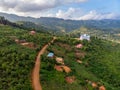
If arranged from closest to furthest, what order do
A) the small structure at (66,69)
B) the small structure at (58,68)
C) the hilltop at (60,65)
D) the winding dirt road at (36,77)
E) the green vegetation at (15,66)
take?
the green vegetation at (15,66) < the winding dirt road at (36,77) < the hilltop at (60,65) < the small structure at (58,68) < the small structure at (66,69)

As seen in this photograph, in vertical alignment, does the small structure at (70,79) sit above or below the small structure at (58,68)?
below

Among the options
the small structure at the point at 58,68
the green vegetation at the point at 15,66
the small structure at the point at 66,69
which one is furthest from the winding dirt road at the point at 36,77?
the small structure at the point at 66,69

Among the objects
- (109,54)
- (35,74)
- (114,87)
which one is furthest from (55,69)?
(109,54)

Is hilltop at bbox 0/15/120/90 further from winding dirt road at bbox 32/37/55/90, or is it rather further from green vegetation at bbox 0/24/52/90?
winding dirt road at bbox 32/37/55/90

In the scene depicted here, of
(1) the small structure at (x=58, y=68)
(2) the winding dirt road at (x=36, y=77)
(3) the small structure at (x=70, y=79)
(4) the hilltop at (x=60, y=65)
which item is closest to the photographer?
(2) the winding dirt road at (x=36, y=77)

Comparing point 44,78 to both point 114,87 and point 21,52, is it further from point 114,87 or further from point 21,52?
point 114,87

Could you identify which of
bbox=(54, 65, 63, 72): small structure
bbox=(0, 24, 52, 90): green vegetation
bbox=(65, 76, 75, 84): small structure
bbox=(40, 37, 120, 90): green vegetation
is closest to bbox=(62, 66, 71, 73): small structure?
bbox=(40, 37, 120, 90): green vegetation

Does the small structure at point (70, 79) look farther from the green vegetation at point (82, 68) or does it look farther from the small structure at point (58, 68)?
the small structure at point (58, 68)

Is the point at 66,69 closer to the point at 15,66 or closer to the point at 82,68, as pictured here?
the point at 82,68

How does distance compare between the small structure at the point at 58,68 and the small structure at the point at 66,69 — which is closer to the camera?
the small structure at the point at 58,68

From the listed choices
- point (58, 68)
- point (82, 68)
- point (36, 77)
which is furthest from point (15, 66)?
point (82, 68)

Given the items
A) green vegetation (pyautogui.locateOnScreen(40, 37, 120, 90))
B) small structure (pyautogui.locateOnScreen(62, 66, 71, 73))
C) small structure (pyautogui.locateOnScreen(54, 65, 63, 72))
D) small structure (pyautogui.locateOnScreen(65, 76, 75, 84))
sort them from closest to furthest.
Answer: green vegetation (pyautogui.locateOnScreen(40, 37, 120, 90)) → small structure (pyautogui.locateOnScreen(65, 76, 75, 84)) → small structure (pyautogui.locateOnScreen(54, 65, 63, 72)) → small structure (pyautogui.locateOnScreen(62, 66, 71, 73))
